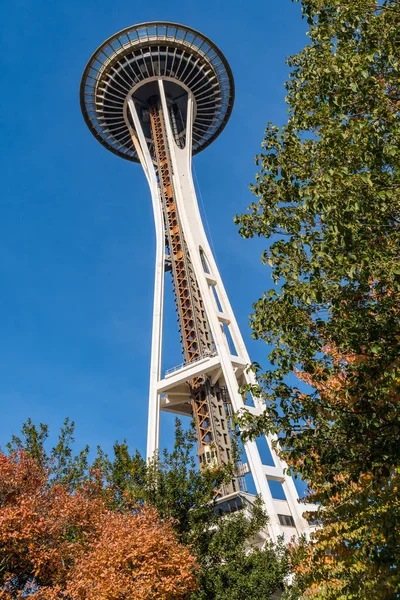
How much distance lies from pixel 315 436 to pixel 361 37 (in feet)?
21.2

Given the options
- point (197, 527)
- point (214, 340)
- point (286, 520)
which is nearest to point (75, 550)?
point (197, 527)

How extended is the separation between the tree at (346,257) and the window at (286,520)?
47.2ft

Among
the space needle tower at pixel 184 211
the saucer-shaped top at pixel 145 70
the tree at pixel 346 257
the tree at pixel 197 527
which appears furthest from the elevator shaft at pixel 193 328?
the tree at pixel 346 257

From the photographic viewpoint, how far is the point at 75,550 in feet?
54.7

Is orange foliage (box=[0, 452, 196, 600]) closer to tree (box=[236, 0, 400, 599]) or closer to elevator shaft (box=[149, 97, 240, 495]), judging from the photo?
tree (box=[236, 0, 400, 599])

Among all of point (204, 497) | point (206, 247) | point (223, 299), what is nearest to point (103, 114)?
point (206, 247)

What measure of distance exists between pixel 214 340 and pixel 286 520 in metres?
10.1

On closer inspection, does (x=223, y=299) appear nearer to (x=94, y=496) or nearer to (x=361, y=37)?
(x=94, y=496)

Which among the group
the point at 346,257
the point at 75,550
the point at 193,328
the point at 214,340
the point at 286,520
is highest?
the point at 193,328

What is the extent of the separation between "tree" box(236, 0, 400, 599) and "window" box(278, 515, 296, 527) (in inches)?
567

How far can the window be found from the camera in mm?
24616

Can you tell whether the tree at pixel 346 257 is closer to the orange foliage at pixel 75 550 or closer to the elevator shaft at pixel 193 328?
the orange foliage at pixel 75 550

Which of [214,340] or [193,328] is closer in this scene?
[214,340]

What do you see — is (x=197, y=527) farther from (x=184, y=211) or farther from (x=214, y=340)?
(x=184, y=211)
